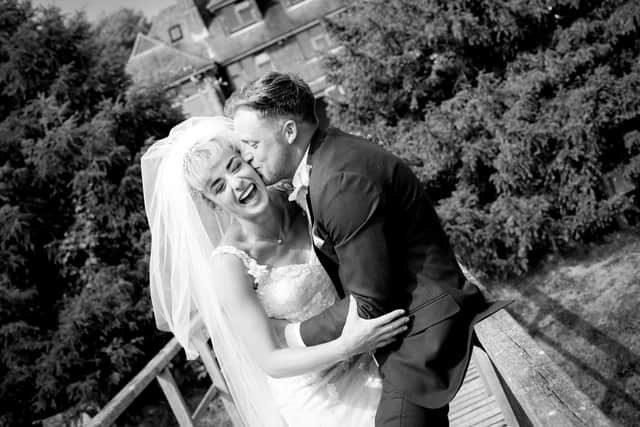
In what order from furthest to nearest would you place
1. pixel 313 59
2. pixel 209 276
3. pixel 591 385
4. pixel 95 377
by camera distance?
pixel 313 59 < pixel 95 377 < pixel 591 385 < pixel 209 276

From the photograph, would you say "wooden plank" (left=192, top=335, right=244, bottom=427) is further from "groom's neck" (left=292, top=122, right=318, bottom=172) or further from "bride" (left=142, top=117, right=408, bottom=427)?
"groom's neck" (left=292, top=122, right=318, bottom=172)

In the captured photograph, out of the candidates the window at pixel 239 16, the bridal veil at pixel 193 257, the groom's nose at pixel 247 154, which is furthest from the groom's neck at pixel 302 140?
the window at pixel 239 16

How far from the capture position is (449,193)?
774 centimetres

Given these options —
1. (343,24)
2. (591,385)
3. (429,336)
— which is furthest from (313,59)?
(429,336)

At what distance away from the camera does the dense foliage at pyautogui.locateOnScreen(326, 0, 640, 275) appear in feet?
21.5

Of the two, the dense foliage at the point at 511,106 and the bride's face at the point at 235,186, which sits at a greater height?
the bride's face at the point at 235,186

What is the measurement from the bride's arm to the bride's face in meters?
0.25

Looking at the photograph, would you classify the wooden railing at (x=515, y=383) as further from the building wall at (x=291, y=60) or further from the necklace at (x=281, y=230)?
the building wall at (x=291, y=60)

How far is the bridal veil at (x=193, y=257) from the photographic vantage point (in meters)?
2.76

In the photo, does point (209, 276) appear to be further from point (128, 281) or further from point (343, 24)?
point (343, 24)

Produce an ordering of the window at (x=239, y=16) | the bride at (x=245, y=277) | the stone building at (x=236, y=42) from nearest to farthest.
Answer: the bride at (x=245, y=277) → the stone building at (x=236, y=42) → the window at (x=239, y=16)

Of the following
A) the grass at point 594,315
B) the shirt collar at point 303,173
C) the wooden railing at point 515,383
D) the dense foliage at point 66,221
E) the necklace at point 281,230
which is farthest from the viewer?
the dense foliage at point 66,221

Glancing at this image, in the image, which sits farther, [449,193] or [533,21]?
[449,193]

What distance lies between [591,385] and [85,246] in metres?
6.43
